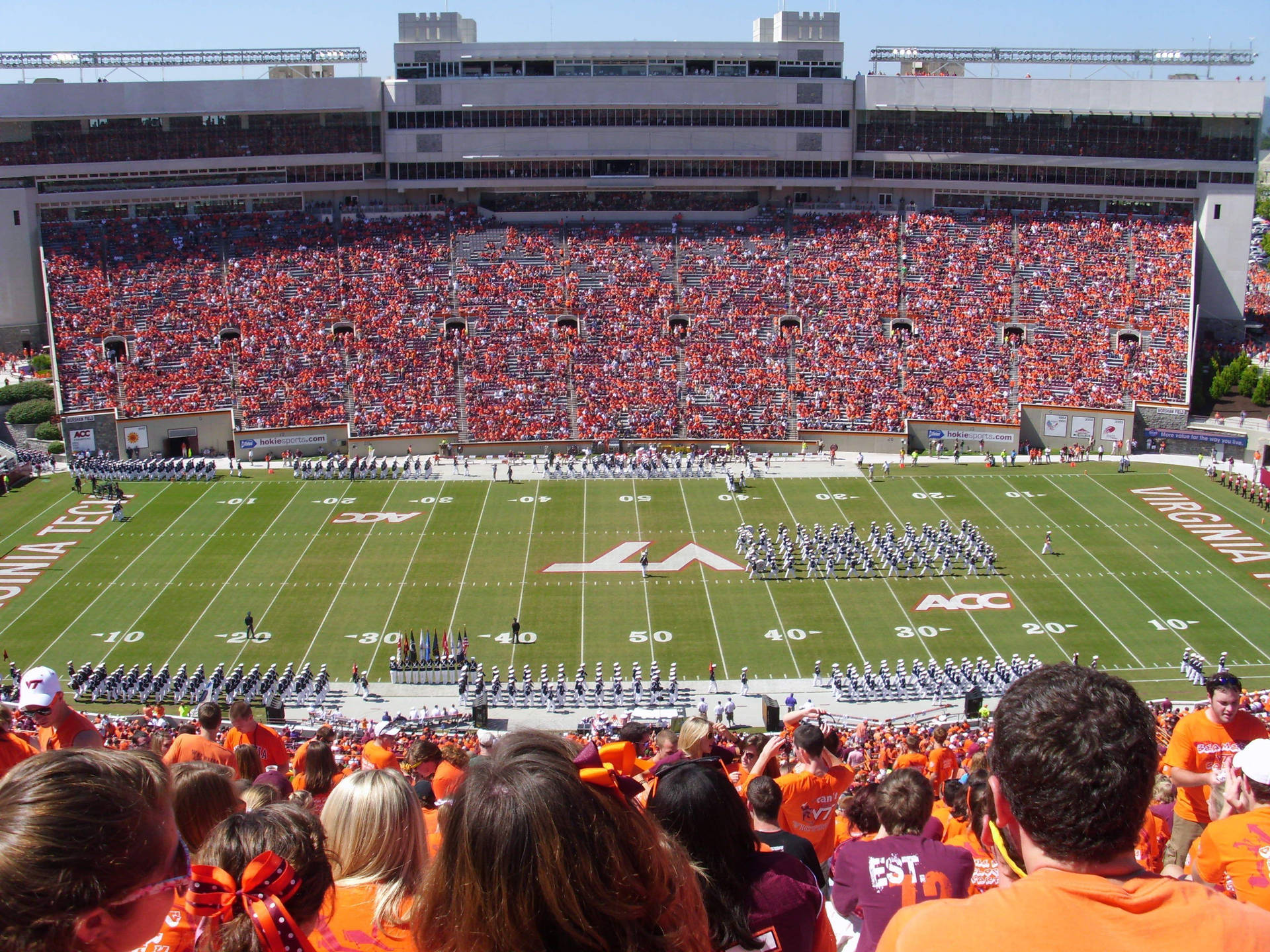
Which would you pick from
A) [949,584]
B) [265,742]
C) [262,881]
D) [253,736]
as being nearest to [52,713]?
[253,736]

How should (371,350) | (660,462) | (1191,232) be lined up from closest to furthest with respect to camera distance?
(660,462) < (371,350) < (1191,232)

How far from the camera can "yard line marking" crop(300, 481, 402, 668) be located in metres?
29.6

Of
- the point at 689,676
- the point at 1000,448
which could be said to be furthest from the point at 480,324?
the point at 689,676

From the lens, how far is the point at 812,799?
7.39 meters

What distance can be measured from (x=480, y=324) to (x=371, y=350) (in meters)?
4.23

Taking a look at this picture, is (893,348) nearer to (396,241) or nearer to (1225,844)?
(396,241)

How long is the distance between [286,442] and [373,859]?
40922mm

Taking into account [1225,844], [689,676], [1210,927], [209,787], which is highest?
[1210,927]

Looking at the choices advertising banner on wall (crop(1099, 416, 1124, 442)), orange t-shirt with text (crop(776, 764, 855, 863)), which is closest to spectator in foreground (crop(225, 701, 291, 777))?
orange t-shirt with text (crop(776, 764, 855, 863))

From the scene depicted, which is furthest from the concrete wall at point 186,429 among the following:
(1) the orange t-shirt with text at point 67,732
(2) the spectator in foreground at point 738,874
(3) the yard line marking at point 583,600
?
(2) the spectator in foreground at point 738,874

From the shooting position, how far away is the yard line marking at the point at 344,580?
2958cm

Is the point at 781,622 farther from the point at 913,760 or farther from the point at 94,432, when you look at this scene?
the point at 94,432

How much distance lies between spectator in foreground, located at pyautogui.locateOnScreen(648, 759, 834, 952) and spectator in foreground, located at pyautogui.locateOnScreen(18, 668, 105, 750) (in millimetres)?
3685

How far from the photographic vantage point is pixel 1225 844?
18.4ft
